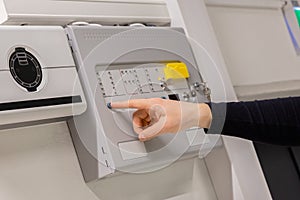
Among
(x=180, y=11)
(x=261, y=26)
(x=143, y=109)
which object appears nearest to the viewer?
(x=143, y=109)

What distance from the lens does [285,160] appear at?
4.42 feet

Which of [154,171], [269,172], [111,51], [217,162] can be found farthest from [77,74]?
[269,172]

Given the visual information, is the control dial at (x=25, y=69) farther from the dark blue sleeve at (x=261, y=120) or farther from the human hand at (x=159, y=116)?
the dark blue sleeve at (x=261, y=120)

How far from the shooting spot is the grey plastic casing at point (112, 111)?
92 cm

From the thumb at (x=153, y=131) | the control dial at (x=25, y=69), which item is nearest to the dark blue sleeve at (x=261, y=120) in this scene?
the thumb at (x=153, y=131)

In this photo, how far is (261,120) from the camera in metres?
1.08

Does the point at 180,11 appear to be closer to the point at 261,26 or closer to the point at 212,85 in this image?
the point at 212,85

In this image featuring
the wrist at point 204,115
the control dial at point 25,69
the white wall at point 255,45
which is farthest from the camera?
the white wall at point 255,45

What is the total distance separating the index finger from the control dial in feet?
0.49

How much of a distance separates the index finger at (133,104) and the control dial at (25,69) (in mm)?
150

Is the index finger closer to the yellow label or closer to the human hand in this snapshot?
the human hand

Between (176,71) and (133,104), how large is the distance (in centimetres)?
19

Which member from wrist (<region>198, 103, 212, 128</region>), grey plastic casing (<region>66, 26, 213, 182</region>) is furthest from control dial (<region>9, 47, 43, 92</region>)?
wrist (<region>198, 103, 212, 128</region>)

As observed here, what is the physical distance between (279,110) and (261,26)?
40 centimetres
